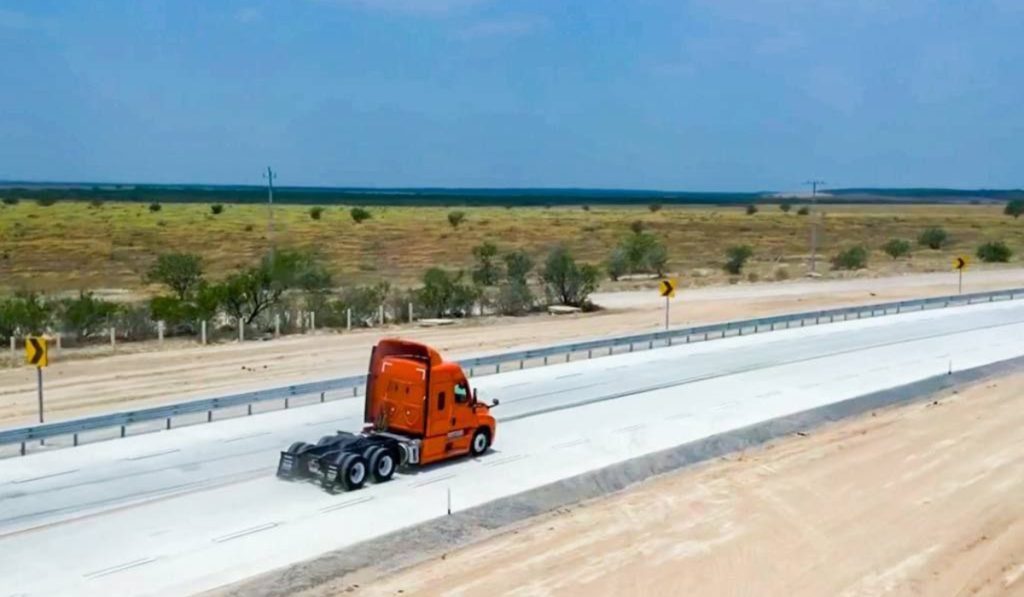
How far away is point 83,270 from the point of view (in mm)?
61531

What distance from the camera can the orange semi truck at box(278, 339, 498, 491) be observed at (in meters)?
17.2

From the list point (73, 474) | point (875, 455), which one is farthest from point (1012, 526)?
point (73, 474)

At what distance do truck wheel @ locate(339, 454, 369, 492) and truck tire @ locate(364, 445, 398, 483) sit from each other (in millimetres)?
129

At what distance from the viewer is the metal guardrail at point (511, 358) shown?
63.8 ft

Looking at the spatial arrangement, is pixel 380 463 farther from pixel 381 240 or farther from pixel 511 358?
pixel 381 240

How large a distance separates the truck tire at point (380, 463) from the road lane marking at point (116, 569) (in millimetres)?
4163

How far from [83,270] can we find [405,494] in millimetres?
49818

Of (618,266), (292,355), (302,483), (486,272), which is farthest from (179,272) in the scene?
(302,483)

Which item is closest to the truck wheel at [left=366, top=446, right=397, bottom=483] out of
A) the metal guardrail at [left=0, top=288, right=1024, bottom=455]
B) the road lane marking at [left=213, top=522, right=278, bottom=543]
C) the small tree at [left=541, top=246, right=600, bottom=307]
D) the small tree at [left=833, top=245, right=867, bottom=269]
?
the road lane marking at [left=213, top=522, right=278, bottom=543]

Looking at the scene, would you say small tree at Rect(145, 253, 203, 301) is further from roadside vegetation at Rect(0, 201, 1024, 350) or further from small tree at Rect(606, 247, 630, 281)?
small tree at Rect(606, 247, 630, 281)

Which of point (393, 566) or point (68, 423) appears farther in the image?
point (68, 423)

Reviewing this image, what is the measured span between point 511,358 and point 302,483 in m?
11.6

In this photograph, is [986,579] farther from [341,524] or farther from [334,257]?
[334,257]

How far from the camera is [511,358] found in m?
28.5
